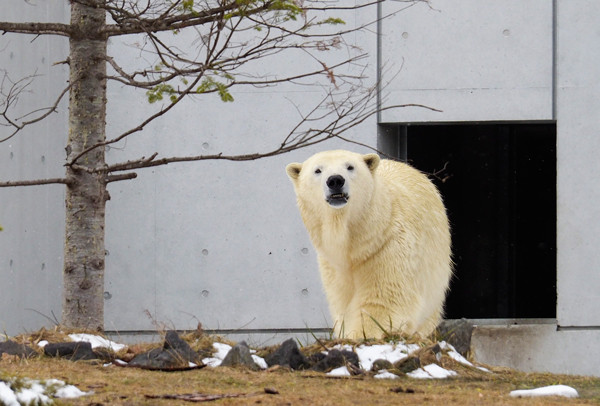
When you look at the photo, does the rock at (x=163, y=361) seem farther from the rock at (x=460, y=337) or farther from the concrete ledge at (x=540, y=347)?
the concrete ledge at (x=540, y=347)

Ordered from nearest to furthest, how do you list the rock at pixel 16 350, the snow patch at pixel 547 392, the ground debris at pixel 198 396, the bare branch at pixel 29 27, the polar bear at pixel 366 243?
1. the ground debris at pixel 198 396
2. the snow patch at pixel 547 392
3. the rock at pixel 16 350
4. the bare branch at pixel 29 27
5. the polar bear at pixel 366 243

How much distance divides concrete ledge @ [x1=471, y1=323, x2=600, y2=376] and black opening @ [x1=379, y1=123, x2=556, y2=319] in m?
3.77

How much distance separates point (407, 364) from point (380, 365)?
14 centimetres

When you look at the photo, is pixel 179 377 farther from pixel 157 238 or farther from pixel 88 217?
pixel 157 238

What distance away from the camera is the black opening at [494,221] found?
12836 millimetres

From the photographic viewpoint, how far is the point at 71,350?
184 inches

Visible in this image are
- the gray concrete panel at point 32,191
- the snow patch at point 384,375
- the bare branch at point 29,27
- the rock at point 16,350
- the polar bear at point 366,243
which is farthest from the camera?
the gray concrete panel at point 32,191

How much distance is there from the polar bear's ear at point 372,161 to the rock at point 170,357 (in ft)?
5.25

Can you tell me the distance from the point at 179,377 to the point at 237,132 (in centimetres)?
492

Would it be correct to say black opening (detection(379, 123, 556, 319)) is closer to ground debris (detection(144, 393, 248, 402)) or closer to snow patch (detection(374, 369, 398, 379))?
snow patch (detection(374, 369, 398, 379))


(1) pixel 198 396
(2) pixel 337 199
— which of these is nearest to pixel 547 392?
(1) pixel 198 396

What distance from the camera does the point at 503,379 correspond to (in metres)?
4.62

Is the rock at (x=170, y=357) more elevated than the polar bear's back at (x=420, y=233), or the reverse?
the polar bear's back at (x=420, y=233)

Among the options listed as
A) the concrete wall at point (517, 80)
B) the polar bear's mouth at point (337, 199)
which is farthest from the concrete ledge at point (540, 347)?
the polar bear's mouth at point (337, 199)
